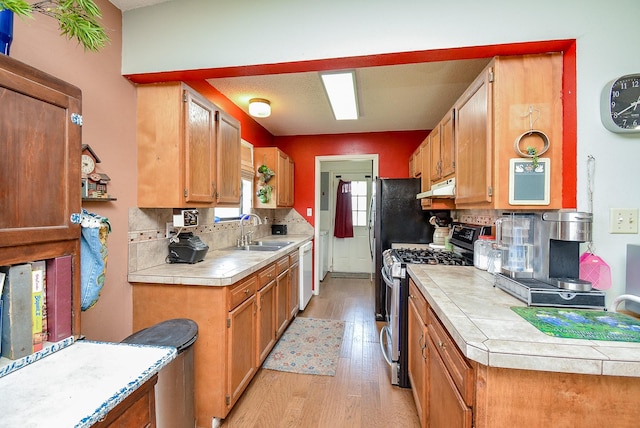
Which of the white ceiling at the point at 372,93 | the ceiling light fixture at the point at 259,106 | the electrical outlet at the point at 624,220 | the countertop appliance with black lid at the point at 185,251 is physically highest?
the white ceiling at the point at 372,93

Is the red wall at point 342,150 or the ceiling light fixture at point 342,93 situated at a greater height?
the ceiling light fixture at point 342,93

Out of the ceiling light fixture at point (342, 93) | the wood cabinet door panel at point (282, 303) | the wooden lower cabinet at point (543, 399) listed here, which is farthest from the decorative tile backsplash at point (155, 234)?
the wooden lower cabinet at point (543, 399)

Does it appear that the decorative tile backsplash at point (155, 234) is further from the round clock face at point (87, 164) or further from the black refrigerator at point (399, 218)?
the black refrigerator at point (399, 218)

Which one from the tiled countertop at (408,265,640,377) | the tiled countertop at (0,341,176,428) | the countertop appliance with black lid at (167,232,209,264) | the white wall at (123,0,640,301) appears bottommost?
the tiled countertop at (0,341,176,428)

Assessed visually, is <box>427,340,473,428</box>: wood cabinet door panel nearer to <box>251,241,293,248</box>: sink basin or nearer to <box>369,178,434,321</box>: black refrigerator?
<box>369,178,434,321</box>: black refrigerator

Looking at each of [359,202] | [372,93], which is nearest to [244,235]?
[372,93]

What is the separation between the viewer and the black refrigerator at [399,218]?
327 cm

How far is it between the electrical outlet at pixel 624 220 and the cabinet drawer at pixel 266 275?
2.07 metres

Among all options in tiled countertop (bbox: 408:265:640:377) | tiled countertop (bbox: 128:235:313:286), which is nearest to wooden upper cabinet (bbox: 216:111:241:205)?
tiled countertop (bbox: 128:235:313:286)

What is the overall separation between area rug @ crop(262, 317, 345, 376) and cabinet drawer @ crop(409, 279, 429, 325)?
97 cm

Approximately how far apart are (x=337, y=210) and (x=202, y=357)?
4210 mm

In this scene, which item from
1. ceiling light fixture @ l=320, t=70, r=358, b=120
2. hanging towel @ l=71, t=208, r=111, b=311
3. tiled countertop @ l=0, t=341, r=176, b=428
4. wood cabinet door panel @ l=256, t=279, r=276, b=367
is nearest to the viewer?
tiled countertop @ l=0, t=341, r=176, b=428

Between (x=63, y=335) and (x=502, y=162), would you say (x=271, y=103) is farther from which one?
(x=63, y=335)

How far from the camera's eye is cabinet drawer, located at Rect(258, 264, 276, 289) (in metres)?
2.15
